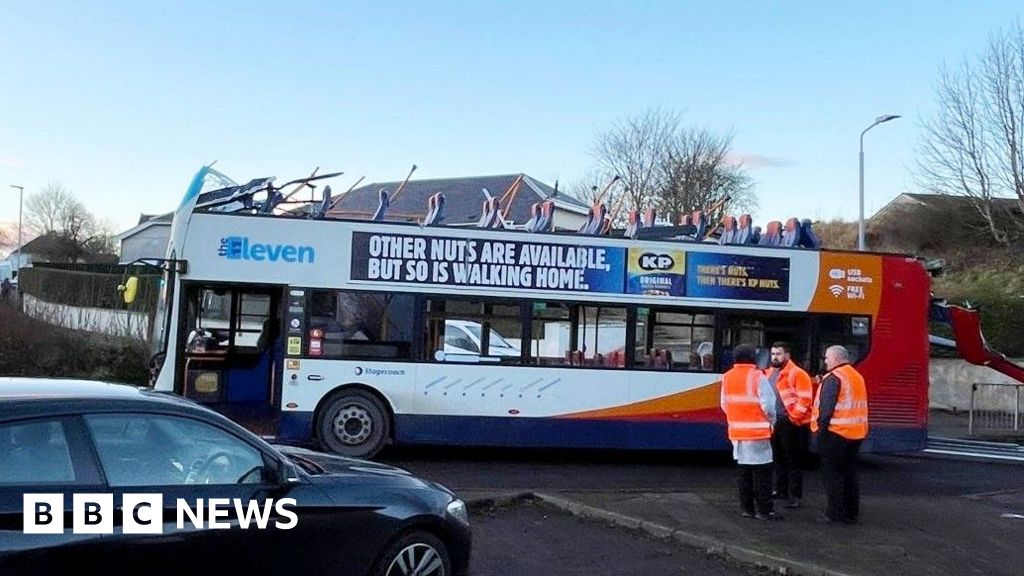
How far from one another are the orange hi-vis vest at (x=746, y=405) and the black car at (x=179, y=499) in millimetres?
3959

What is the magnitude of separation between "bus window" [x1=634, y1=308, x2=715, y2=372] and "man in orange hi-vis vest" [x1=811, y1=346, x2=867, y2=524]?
3927 millimetres

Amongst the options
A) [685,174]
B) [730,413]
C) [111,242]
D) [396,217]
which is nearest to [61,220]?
[111,242]

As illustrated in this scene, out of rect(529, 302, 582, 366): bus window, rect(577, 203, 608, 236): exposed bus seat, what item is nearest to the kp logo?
rect(577, 203, 608, 236): exposed bus seat

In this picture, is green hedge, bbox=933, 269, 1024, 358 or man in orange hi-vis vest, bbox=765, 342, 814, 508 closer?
man in orange hi-vis vest, bbox=765, 342, 814, 508

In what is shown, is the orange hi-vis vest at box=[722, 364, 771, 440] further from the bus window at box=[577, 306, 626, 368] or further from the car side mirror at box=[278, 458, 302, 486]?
the car side mirror at box=[278, 458, 302, 486]

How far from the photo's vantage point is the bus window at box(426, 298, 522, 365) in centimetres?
1258

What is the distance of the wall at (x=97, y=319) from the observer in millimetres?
20219

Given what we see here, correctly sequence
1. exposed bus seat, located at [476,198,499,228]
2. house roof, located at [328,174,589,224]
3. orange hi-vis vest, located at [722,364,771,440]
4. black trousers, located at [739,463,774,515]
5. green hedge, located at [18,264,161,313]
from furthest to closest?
house roof, located at [328,174,589,224] → green hedge, located at [18,264,161,313] → exposed bus seat, located at [476,198,499,228] → black trousers, located at [739,463,774,515] → orange hi-vis vest, located at [722,364,771,440]

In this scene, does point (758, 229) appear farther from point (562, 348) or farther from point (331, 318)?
point (331, 318)

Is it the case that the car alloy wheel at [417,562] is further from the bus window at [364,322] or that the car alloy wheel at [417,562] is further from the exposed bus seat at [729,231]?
the exposed bus seat at [729,231]

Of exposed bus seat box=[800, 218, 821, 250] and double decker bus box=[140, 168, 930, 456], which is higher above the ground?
exposed bus seat box=[800, 218, 821, 250]

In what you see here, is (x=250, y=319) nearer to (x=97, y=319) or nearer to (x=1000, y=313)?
(x=97, y=319)

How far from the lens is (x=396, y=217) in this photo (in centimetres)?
1471

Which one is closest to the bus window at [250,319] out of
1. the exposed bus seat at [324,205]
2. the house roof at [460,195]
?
the exposed bus seat at [324,205]
